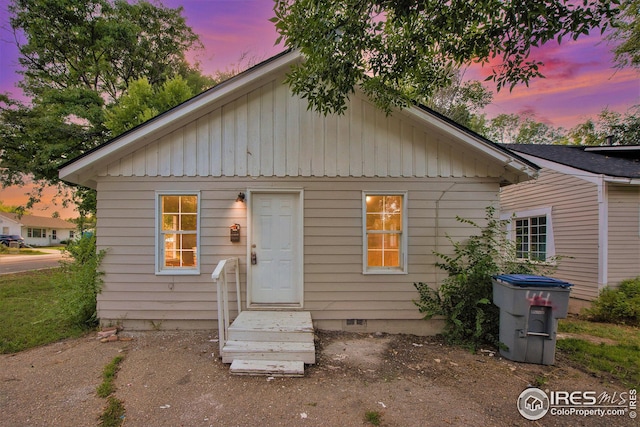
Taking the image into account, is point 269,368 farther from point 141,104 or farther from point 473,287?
point 141,104

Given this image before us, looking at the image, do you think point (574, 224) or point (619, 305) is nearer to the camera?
point (619, 305)

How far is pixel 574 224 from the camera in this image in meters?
7.48

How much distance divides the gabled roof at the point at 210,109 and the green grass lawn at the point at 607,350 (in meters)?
2.85

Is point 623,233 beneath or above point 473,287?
above

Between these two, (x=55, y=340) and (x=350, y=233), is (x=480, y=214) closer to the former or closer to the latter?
(x=350, y=233)

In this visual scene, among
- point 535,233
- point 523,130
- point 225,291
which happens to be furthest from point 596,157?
point 523,130

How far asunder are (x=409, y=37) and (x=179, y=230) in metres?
4.99

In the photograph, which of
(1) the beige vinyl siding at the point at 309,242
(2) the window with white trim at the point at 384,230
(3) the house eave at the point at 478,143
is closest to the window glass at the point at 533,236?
(3) the house eave at the point at 478,143

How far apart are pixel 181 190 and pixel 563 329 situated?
7835 mm

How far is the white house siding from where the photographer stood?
7.02 m

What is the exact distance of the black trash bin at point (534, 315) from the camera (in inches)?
149

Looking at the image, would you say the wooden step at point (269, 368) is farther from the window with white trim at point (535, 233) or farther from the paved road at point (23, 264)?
the paved road at point (23, 264)

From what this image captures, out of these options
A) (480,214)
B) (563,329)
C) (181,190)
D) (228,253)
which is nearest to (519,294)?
(480,214)

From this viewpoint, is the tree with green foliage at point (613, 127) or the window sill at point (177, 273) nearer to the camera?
the window sill at point (177, 273)
